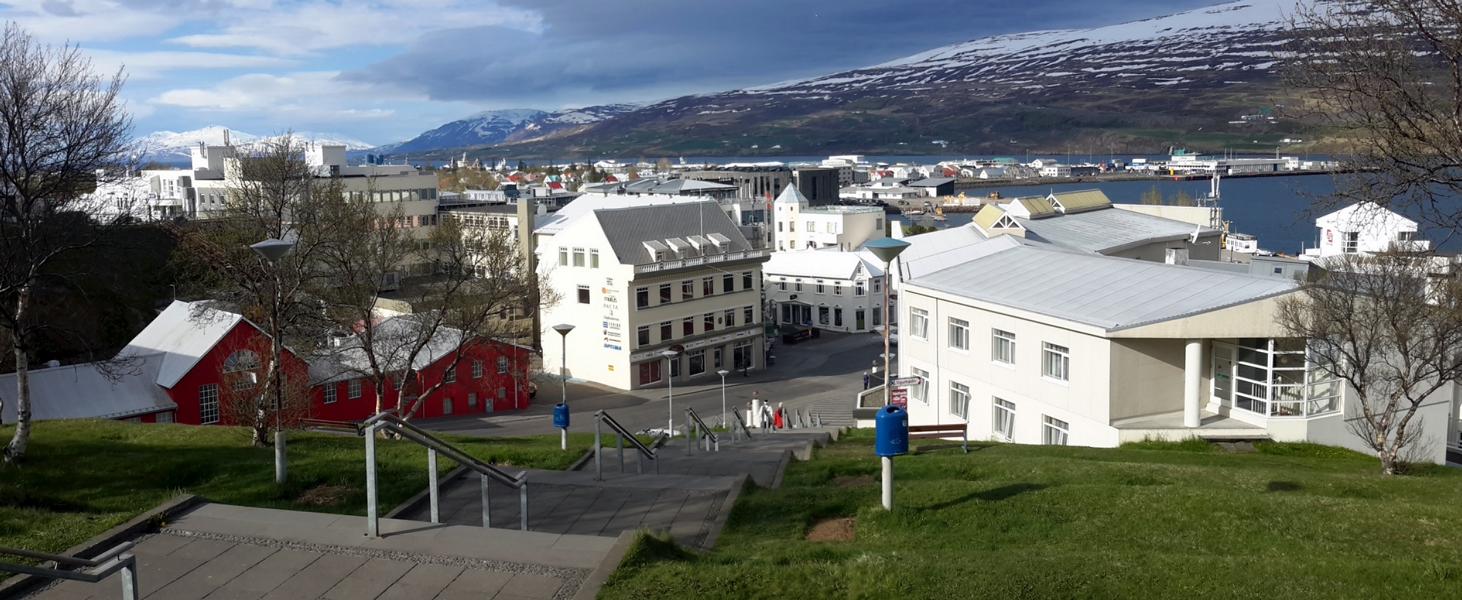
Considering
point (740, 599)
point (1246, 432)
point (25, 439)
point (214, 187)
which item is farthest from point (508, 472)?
point (214, 187)

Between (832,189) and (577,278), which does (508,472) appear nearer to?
(577,278)

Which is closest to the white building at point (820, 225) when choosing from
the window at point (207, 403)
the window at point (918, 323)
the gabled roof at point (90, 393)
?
the window at point (918, 323)

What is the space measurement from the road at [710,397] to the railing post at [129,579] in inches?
1174

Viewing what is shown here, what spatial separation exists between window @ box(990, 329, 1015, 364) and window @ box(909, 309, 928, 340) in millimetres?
3235

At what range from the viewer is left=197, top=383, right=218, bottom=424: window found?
36.2 metres

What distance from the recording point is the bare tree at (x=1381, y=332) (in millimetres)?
20500

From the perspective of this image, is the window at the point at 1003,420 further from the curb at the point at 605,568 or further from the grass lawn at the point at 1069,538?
the curb at the point at 605,568

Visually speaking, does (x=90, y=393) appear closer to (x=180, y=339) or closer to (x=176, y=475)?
(x=180, y=339)

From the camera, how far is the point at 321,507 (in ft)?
42.6

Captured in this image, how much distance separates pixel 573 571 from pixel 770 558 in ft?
5.34

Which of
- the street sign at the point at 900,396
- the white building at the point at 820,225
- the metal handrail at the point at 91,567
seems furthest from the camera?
the white building at the point at 820,225

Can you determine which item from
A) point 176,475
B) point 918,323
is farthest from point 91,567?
point 918,323

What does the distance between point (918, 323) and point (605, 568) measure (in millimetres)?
24132

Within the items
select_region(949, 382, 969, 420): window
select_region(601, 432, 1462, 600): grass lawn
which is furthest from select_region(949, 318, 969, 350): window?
select_region(601, 432, 1462, 600): grass lawn
